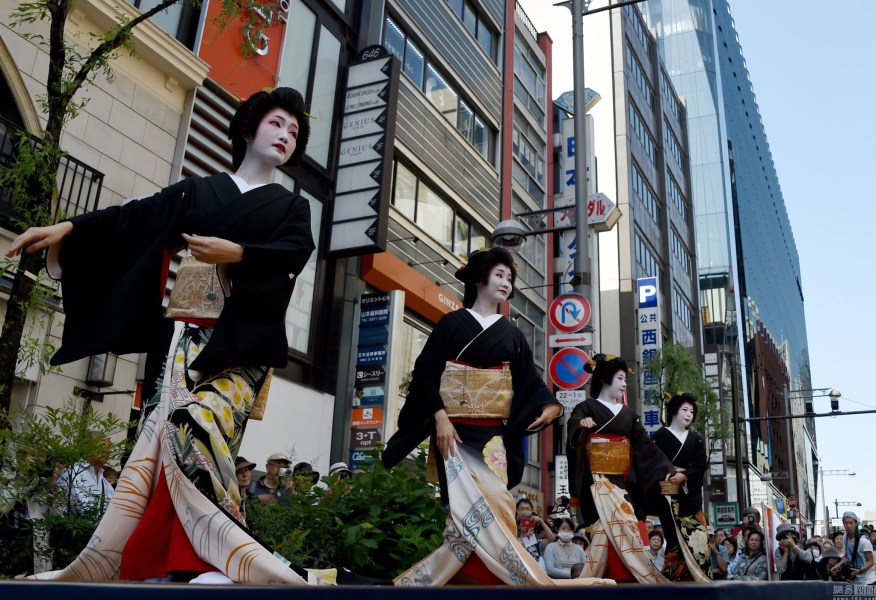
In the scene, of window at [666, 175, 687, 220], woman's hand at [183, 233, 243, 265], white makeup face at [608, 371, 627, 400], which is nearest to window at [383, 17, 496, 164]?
white makeup face at [608, 371, 627, 400]

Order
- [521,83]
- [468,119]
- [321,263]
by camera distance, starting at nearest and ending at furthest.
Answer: [321,263]
[468,119]
[521,83]

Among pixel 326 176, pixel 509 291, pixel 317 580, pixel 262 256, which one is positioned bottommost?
pixel 317 580

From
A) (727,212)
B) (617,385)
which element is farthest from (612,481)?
(727,212)

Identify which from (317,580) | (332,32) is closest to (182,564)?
(317,580)

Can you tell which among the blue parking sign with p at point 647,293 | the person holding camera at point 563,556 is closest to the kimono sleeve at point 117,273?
the person holding camera at point 563,556

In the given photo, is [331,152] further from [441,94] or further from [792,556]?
[792,556]

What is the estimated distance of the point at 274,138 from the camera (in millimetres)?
3574

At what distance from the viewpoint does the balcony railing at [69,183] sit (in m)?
9.10

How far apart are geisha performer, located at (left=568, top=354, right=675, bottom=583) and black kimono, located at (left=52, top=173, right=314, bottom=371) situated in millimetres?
3716

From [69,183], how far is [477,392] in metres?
7.40

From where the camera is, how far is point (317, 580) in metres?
2.91

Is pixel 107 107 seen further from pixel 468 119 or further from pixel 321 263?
pixel 468 119

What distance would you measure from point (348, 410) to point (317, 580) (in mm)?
12677

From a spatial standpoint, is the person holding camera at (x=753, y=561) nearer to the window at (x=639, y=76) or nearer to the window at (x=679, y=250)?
the window at (x=639, y=76)
